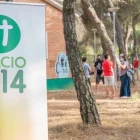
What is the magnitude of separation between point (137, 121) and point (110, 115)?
1.29m

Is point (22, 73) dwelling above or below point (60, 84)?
above

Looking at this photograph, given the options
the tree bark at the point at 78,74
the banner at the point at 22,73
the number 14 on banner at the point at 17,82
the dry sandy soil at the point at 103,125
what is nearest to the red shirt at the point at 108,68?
the dry sandy soil at the point at 103,125

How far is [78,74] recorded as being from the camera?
29.2 feet

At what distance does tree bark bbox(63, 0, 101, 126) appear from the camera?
8.84 m

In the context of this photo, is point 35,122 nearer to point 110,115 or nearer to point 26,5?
point 26,5

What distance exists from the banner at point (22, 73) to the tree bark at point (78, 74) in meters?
4.57

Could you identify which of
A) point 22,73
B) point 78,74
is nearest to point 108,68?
Result: point 78,74

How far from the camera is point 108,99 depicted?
16234mm

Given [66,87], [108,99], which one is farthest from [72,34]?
[66,87]

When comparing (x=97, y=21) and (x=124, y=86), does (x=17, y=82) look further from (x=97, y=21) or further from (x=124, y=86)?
(x=97, y=21)

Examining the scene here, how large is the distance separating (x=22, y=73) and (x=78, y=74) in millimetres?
4769

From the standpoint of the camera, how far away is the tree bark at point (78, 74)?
8.84m

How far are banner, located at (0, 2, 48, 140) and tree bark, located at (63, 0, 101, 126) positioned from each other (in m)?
4.57

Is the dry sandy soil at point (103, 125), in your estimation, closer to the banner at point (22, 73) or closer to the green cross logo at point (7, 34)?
the banner at point (22, 73)
